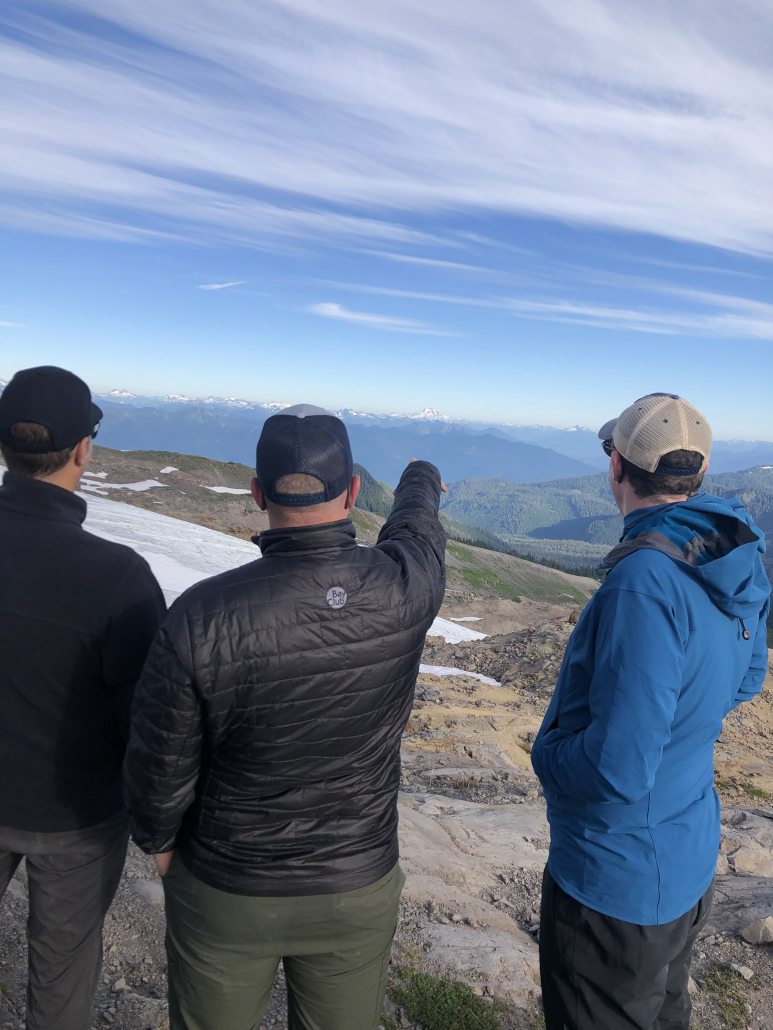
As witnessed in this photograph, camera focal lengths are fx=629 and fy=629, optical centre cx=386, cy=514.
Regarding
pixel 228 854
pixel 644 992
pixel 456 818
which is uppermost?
pixel 228 854

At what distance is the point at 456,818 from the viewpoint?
8914mm

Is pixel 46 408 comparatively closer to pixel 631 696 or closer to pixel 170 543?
pixel 631 696

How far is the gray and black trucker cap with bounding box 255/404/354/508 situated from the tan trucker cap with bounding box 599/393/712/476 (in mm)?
1527

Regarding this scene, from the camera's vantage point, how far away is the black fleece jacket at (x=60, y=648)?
3.06m

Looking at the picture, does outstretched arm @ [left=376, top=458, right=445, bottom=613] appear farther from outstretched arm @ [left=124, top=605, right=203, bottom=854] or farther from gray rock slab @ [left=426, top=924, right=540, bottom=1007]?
gray rock slab @ [left=426, top=924, right=540, bottom=1007]

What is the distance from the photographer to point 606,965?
3.18m

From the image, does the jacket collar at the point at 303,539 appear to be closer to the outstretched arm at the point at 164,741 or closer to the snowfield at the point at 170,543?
the outstretched arm at the point at 164,741

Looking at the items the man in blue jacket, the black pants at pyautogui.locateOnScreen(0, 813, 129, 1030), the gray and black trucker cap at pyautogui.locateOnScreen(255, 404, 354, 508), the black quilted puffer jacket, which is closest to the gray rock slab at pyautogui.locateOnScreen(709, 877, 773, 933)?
the man in blue jacket

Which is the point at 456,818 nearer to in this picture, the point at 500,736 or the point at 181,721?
the point at 500,736

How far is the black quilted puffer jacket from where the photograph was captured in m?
2.65

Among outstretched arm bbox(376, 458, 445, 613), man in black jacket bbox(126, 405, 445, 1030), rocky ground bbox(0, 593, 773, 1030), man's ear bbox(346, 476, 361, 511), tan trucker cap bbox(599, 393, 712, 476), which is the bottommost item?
rocky ground bbox(0, 593, 773, 1030)

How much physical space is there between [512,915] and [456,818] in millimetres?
2284

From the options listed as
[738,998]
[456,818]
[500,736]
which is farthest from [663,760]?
[500,736]

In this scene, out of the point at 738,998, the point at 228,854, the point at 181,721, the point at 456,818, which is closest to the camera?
the point at 181,721
